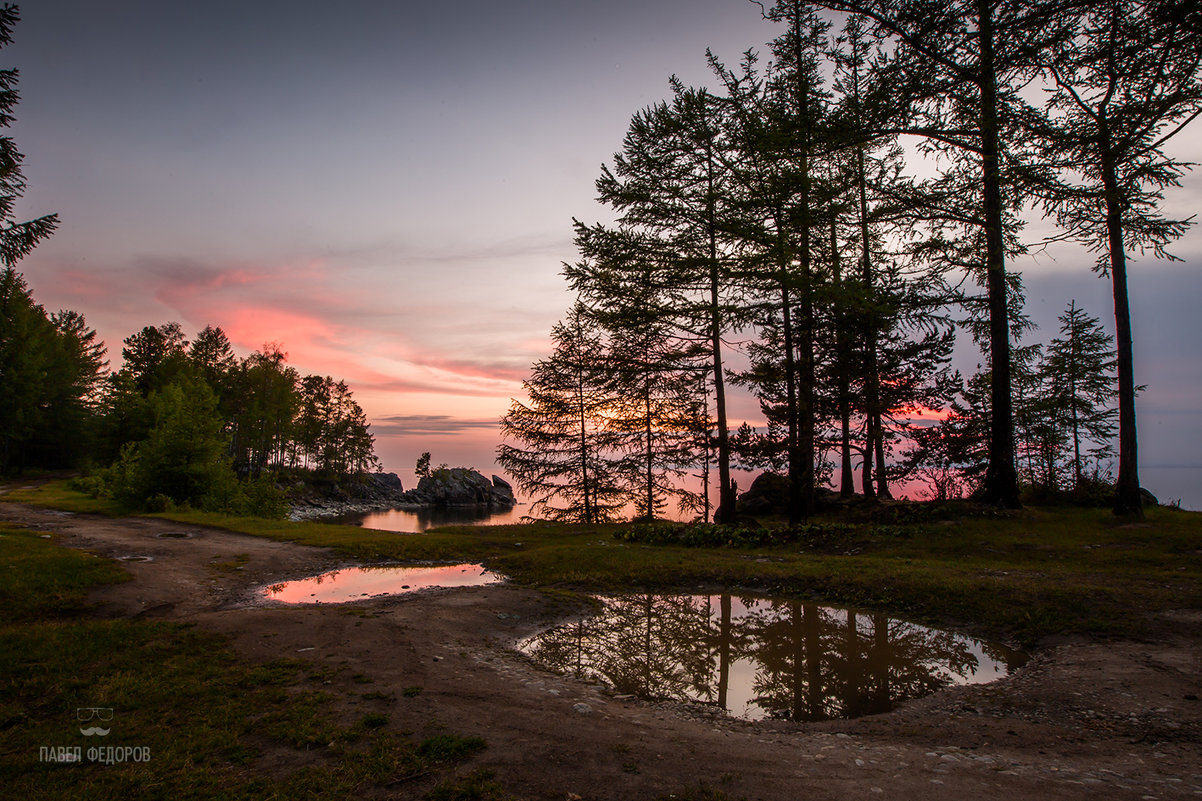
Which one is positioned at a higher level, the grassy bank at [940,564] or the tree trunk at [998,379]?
the tree trunk at [998,379]

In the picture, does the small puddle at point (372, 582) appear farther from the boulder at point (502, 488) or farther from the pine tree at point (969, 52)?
the boulder at point (502, 488)

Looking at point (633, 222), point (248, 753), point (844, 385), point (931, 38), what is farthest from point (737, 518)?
point (248, 753)

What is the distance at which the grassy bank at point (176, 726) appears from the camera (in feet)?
13.2

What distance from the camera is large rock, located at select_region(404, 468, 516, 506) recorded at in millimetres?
69812

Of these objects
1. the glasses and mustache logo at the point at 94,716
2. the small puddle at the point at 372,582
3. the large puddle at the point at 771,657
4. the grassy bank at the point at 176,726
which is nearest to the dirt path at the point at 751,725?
the grassy bank at the point at 176,726

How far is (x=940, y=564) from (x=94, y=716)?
577 inches

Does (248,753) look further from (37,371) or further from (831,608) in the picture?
(37,371)

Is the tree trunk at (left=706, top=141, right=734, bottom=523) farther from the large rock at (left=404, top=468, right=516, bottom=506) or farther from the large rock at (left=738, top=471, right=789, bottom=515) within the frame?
the large rock at (left=404, top=468, right=516, bottom=506)

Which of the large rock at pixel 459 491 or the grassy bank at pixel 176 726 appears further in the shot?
the large rock at pixel 459 491

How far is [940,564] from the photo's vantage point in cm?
1195

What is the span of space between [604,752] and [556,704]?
1286mm

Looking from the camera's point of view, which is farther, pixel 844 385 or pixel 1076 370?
pixel 1076 370

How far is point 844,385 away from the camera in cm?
2000

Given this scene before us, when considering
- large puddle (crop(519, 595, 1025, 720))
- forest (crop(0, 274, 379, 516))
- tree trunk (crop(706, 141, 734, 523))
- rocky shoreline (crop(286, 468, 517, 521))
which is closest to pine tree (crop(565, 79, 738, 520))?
tree trunk (crop(706, 141, 734, 523))
